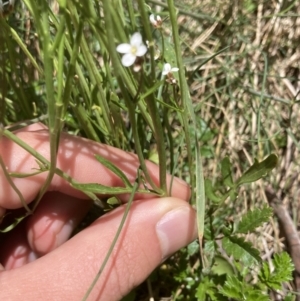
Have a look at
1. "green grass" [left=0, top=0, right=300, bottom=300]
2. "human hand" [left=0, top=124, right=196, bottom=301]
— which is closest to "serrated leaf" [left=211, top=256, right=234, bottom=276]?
"green grass" [left=0, top=0, right=300, bottom=300]

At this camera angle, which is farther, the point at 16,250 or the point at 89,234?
the point at 16,250

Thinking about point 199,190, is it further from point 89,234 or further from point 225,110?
point 225,110

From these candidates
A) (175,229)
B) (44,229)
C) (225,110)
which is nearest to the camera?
(175,229)

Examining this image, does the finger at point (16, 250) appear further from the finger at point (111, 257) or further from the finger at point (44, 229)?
the finger at point (111, 257)

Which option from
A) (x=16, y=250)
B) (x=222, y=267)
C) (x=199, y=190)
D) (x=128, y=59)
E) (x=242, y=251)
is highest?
(x=128, y=59)

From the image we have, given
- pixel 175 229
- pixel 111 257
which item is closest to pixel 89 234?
pixel 111 257

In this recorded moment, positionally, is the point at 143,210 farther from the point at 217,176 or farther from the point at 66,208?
the point at 217,176

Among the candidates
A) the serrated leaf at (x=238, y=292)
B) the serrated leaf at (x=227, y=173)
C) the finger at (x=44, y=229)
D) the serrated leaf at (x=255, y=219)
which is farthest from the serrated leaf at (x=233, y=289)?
the finger at (x=44, y=229)
